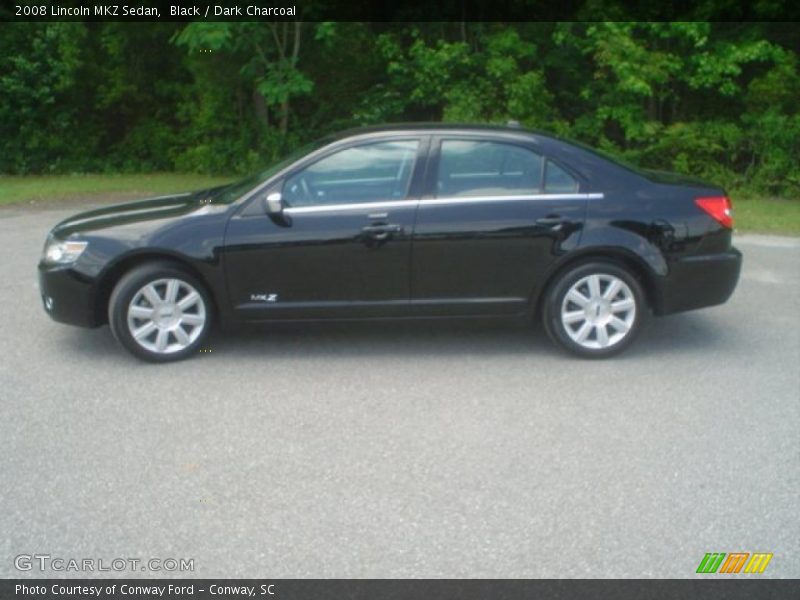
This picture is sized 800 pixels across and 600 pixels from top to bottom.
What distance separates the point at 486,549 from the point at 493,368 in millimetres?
2557

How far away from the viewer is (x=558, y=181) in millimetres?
6574

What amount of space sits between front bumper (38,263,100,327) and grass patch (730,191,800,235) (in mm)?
8731

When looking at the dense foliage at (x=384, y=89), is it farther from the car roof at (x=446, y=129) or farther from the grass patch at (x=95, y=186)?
the car roof at (x=446, y=129)

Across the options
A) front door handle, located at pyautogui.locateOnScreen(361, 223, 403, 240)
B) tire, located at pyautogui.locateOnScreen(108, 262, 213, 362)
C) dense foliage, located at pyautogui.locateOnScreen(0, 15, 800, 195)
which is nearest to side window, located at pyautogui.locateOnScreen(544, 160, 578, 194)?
front door handle, located at pyautogui.locateOnScreen(361, 223, 403, 240)

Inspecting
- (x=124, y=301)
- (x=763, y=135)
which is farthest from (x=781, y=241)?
(x=124, y=301)

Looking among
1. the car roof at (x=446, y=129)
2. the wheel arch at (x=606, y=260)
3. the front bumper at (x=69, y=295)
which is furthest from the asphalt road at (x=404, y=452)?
the car roof at (x=446, y=129)

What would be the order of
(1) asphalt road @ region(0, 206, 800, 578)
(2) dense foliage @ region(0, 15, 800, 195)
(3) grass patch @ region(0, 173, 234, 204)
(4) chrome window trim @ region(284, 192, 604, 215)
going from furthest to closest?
(2) dense foliage @ region(0, 15, 800, 195) → (3) grass patch @ region(0, 173, 234, 204) → (4) chrome window trim @ region(284, 192, 604, 215) → (1) asphalt road @ region(0, 206, 800, 578)

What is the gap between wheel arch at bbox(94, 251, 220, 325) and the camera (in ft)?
20.9

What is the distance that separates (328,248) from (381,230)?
1.25ft

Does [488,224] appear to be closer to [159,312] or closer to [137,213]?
[159,312]

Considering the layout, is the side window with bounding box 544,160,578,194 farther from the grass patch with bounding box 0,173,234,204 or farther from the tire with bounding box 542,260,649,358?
the grass patch with bounding box 0,173,234,204

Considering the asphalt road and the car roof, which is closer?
the asphalt road
